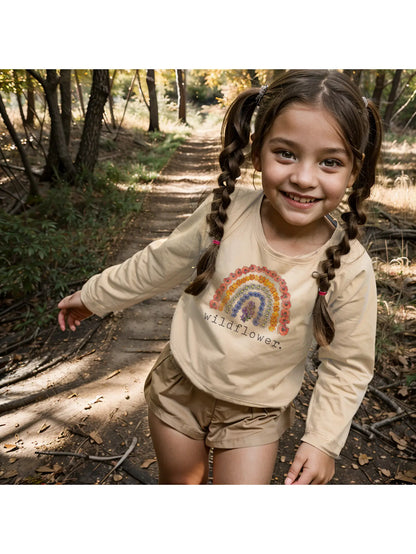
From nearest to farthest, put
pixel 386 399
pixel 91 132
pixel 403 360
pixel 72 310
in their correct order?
pixel 72 310
pixel 386 399
pixel 403 360
pixel 91 132

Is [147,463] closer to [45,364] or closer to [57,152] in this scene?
[45,364]

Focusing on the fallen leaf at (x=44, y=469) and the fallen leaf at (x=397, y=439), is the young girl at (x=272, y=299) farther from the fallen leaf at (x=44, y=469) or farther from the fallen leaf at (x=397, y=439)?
the fallen leaf at (x=397, y=439)

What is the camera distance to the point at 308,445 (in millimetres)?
1274

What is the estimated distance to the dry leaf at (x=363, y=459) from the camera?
94.6 inches

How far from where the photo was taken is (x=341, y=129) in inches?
44.2

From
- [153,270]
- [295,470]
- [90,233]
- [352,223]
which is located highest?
[352,223]

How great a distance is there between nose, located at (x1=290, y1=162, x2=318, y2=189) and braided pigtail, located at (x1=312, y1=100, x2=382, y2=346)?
159mm

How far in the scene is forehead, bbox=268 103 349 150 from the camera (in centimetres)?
111

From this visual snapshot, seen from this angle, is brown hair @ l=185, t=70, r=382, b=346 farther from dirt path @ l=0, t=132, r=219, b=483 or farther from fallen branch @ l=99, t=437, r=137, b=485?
dirt path @ l=0, t=132, r=219, b=483

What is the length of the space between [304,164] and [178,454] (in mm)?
1033

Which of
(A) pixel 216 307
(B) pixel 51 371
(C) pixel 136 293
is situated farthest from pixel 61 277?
(A) pixel 216 307

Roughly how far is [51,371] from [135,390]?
845 millimetres

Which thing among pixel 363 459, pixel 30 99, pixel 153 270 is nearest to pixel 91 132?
pixel 30 99

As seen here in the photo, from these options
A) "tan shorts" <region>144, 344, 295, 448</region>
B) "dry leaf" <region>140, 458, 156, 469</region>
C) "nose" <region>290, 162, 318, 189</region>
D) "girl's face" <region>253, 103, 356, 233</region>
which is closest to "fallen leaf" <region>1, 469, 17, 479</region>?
"dry leaf" <region>140, 458, 156, 469</region>
